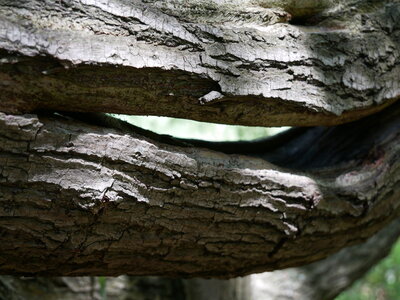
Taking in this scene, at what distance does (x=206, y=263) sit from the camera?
154 cm

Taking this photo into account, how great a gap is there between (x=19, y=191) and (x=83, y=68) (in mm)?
300

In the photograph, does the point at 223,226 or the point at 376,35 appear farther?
the point at 376,35

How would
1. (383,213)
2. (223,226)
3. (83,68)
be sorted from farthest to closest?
(383,213) → (223,226) → (83,68)

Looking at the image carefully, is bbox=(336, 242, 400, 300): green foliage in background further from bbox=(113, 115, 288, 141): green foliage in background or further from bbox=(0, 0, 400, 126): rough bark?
bbox=(0, 0, 400, 126): rough bark

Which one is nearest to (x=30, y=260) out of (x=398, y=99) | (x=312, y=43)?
(x=312, y=43)

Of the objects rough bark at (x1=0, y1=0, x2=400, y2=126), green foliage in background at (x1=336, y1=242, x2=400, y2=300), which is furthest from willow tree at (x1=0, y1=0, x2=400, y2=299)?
green foliage in background at (x1=336, y1=242, x2=400, y2=300)

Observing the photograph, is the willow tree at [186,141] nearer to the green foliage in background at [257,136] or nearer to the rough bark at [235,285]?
the rough bark at [235,285]

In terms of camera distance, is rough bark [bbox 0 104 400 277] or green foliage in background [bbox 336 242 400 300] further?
green foliage in background [bbox 336 242 400 300]

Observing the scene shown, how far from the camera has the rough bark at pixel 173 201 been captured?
122 centimetres

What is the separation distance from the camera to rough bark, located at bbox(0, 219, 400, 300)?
2.27m

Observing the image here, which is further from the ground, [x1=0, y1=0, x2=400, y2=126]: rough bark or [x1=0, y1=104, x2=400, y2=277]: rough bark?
[x1=0, y1=0, x2=400, y2=126]: rough bark

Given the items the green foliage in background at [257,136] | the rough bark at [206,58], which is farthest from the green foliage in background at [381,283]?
the rough bark at [206,58]

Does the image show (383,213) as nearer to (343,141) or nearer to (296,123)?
(343,141)

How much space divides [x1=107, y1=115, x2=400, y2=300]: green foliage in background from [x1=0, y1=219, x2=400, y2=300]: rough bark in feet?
2.63
